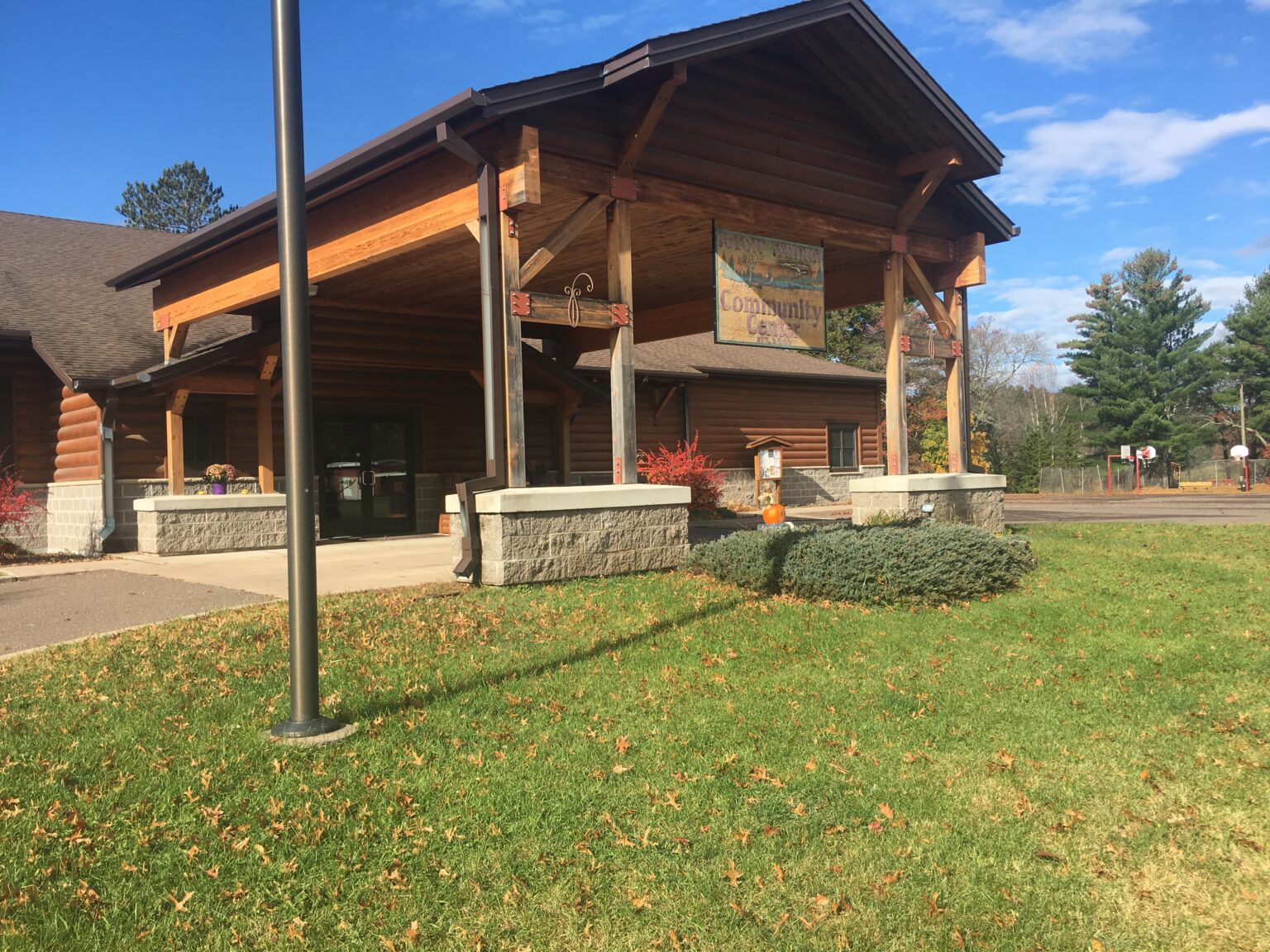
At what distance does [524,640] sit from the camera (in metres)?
7.26

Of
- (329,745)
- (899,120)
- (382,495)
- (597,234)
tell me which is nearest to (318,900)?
(329,745)

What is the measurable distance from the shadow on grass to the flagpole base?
255 millimetres

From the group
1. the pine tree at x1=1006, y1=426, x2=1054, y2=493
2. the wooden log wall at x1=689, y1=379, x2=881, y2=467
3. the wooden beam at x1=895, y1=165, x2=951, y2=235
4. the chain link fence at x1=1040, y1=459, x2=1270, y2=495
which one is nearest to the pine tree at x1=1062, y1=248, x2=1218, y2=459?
the chain link fence at x1=1040, y1=459, x2=1270, y2=495

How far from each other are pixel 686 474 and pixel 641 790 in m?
15.0

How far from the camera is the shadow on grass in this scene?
5.56m

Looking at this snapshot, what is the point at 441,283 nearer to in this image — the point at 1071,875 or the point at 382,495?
the point at 382,495

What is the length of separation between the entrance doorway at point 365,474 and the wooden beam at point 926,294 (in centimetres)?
959

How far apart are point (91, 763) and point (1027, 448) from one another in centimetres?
4323

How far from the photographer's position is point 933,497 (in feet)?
43.2

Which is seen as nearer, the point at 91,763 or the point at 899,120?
the point at 91,763

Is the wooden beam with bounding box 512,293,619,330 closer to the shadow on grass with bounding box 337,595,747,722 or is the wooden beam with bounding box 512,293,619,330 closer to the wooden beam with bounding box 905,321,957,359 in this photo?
the shadow on grass with bounding box 337,595,747,722

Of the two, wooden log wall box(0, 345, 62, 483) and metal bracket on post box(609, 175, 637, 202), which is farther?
wooden log wall box(0, 345, 62, 483)

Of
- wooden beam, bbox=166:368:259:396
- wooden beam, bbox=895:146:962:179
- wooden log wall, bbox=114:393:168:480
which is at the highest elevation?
wooden beam, bbox=895:146:962:179

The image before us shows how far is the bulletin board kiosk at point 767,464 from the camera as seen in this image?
24594 millimetres
